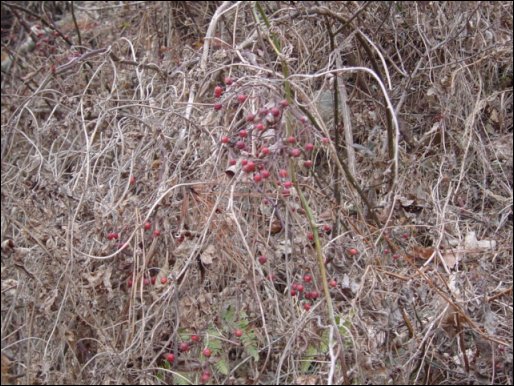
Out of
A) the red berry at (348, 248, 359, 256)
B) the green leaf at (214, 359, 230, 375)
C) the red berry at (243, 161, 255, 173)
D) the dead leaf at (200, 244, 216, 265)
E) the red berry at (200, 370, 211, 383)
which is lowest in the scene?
the green leaf at (214, 359, 230, 375)

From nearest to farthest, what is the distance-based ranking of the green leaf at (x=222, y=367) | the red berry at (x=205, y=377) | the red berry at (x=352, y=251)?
the red berry at (x=205, y=377) → the green leaf at (x=222, y=367) → the red berry at (x=352, y=251)

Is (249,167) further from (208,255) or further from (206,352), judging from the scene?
(206,352)

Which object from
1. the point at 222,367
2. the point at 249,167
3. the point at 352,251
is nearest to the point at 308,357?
the point at 222,367

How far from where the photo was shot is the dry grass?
247cm

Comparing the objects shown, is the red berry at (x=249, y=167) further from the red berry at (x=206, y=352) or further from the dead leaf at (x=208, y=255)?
the red berry at (x=206, y=352)

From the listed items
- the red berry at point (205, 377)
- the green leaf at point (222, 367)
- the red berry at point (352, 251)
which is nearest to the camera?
the red berry at point (205, 377)

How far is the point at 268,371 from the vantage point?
2.55 m

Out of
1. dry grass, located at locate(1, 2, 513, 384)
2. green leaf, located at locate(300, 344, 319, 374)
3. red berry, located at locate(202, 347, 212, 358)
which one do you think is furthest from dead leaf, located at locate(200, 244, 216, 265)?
green leaf, located at locate(300, 344, 319, 374)

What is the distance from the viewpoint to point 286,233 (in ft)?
8.29

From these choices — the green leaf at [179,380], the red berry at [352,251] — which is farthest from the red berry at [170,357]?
the red berry at [352,251]

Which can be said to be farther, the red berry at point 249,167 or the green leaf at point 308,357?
the green leaf at point 308,357

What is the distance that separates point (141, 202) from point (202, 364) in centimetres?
72

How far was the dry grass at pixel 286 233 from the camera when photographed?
2467mm

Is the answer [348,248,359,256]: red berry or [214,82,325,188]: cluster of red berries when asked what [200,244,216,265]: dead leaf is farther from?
Answer: [348,248,359,256]: red berry
